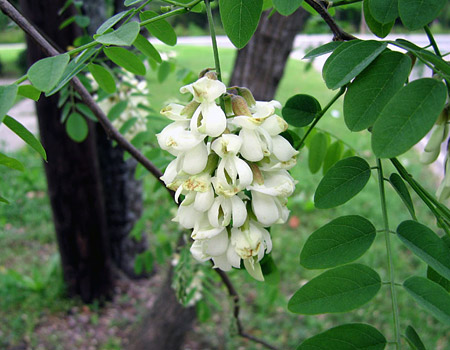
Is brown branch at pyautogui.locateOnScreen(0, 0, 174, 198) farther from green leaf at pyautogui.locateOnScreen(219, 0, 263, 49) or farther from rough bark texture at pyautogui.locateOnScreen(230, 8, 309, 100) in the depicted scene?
rough bark texture at pyautogui.locateOnScreen(230, 8, 309, 100)

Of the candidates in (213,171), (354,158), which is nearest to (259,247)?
(213,171)

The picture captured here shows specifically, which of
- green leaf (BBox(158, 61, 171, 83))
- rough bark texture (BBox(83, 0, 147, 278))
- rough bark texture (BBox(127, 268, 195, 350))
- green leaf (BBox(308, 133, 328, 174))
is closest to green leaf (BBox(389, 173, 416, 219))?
green leaf (BBox(308, 133, 328, 174))

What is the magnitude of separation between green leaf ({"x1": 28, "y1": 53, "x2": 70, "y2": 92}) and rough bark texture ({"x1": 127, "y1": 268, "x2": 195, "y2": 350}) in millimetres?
1858

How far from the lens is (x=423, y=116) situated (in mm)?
570

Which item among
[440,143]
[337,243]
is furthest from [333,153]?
[337,243]

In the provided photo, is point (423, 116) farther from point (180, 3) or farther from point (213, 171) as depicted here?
point (180, 3)

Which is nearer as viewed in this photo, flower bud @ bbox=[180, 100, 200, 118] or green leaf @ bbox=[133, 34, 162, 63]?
flower bud @ bbox=[180, 100, 200, 118]

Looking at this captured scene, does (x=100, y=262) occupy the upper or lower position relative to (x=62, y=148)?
lower

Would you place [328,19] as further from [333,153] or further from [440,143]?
[333,153]

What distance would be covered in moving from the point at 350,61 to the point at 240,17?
176mm

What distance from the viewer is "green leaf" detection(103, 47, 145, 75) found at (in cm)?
82

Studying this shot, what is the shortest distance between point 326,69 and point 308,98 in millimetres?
129

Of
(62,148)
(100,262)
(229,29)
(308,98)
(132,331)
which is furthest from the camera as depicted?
(100,262)

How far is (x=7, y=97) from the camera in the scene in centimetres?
59
